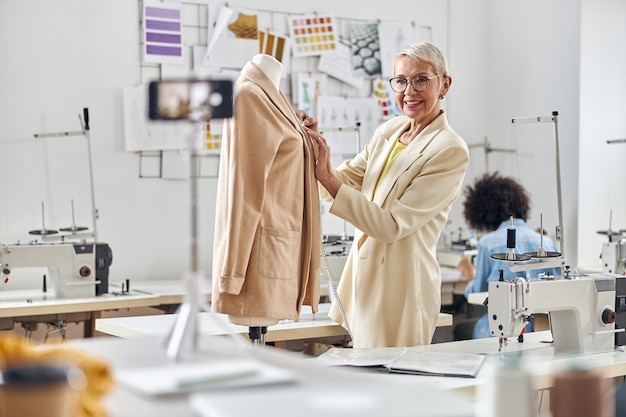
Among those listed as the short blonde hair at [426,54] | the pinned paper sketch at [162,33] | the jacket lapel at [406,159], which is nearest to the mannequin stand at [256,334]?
the jacket lapel at [406,159]

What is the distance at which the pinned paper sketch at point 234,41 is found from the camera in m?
5.05

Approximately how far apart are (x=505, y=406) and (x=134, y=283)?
3.77 metres

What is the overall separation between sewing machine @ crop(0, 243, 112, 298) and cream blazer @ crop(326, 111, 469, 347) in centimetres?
156

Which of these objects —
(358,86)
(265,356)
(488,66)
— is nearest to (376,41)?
(358,86)

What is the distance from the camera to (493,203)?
4203 mm

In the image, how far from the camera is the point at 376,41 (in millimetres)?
5613

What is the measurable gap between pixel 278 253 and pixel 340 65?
9.84 ft

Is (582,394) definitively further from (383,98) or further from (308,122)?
(383,98)

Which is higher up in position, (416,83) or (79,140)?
(416,83)

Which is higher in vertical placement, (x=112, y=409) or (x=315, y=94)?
(x=315, y=94)

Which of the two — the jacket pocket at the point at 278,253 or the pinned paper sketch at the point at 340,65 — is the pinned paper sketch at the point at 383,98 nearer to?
the pinned paper sketch at the point at 340,65

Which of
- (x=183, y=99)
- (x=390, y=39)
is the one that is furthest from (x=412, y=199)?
(x=390, y=39)

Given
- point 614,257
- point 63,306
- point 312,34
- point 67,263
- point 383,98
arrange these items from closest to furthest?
Result: point 63,306 → point 67,263 → point 614,257 → point 312,34 → point 383,98

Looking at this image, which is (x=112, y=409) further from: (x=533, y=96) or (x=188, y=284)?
(x=533, y=96)
